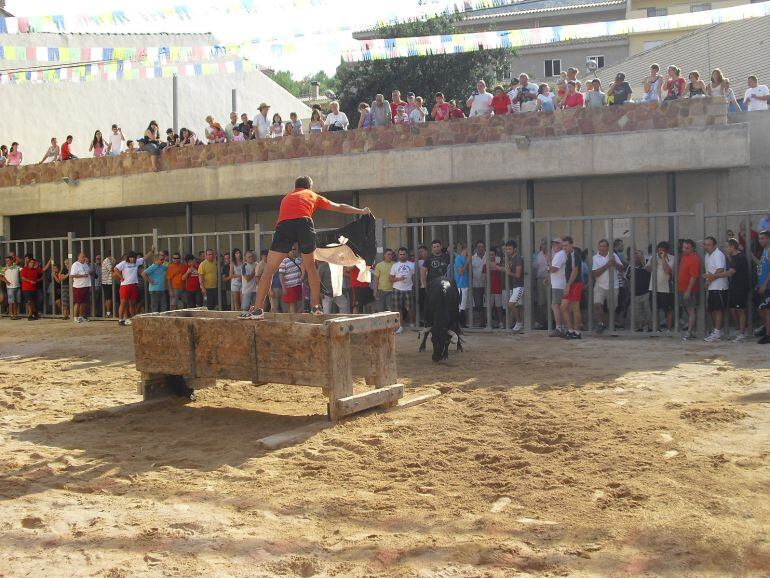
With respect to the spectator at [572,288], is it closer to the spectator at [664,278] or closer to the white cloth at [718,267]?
the spectator at [664,278]

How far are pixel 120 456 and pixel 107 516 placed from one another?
182 centimetres

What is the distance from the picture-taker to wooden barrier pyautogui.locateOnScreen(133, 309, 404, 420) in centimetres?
863

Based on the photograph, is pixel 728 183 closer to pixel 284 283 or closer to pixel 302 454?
pixel 284 283

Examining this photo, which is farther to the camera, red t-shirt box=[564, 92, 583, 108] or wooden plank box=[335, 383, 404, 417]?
red t-shirt box=[564, 92, 583, 108]

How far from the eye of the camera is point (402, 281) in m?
16.5

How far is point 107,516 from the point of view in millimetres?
5945

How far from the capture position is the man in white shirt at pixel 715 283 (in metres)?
13.7

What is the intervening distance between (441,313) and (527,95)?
25.5 feet

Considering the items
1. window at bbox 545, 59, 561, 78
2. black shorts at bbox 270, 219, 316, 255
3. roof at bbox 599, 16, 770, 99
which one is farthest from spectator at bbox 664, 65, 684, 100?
window at bbox 545, 59, 561, 78

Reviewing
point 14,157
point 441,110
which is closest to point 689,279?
point 441,110

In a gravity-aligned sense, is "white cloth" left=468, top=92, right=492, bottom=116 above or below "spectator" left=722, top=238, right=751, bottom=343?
above

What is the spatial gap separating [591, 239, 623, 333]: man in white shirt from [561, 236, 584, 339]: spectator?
41 cm

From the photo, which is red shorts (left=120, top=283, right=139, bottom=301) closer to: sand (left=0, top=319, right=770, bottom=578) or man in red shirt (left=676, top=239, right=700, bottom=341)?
sand (left=0, top=319, right=770, bottom=578)

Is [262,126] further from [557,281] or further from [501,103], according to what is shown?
[557,281]
